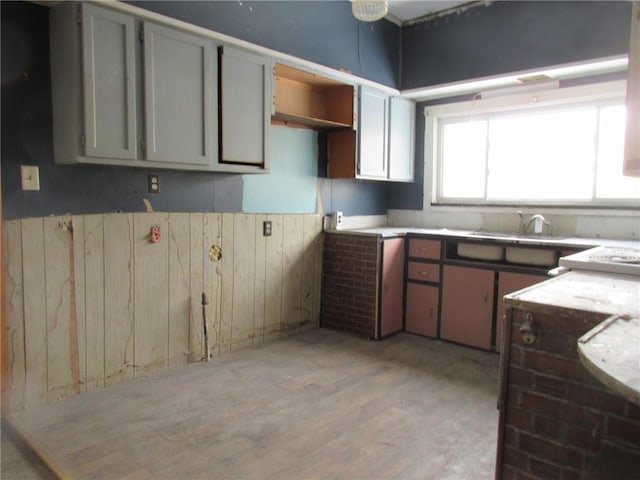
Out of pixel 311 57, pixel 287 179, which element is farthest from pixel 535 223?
pixel 311 57

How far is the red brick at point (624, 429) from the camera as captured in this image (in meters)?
1.36

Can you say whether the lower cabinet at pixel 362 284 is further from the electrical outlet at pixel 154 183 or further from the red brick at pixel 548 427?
the red brick at pixel 548 427

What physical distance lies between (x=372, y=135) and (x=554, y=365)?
3.00m

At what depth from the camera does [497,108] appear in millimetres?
4184

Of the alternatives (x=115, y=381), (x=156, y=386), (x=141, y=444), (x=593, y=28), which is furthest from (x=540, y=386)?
(x=593, y=28)

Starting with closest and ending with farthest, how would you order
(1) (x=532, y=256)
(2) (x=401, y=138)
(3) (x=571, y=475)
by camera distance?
(3) (x=571, y=475)
(1) (x=532, y=256)
(2) (x=401, y=138)

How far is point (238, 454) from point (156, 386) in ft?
3.17

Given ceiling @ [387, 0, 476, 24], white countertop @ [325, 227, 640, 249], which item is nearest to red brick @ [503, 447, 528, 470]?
white countertop @ [325, 227, 640, 249]

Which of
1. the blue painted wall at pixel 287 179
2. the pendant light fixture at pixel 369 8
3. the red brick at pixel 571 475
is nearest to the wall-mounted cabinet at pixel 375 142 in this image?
the blue painted wall at pixel 287 179

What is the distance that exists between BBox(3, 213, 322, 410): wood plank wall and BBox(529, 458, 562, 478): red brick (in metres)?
2.35

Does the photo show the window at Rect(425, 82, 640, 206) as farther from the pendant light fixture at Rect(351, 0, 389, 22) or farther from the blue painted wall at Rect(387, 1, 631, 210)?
the pendant light fixture at Rect(351, 0, 389, 22)

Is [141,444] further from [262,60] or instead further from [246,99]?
[262,60]

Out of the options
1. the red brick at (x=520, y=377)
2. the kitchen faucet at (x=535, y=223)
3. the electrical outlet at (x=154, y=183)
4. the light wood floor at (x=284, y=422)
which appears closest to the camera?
the red brick at (x=520, y=377)

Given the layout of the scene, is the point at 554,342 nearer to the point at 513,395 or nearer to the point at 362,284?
the point at 513,395
